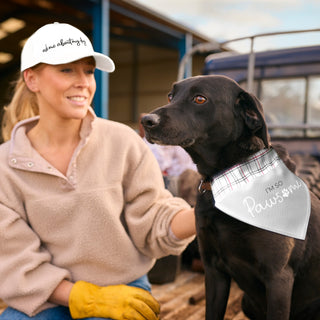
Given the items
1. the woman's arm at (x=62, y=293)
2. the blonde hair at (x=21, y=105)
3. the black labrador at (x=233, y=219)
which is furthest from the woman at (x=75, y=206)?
the black labrador at (x=233, y=219)

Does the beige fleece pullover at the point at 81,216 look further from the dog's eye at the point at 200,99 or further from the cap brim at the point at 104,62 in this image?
the dog's eye at the point at 200,99

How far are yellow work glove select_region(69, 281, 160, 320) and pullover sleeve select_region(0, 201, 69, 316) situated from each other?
110 millimetres

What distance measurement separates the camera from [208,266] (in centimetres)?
158

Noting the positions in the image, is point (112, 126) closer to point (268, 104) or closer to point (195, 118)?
point (195, 118)

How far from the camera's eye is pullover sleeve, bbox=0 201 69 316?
5.46 ft

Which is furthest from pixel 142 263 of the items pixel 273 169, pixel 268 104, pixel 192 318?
pixel 268 104

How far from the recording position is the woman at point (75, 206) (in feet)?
5.54

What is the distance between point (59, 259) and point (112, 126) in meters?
0.69

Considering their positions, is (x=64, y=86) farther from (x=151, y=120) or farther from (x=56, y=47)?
(x=151, y=120)

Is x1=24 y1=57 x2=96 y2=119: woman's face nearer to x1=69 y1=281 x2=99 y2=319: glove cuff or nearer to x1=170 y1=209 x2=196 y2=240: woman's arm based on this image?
x1=170 y1=209 x2=196 y2=240: woman's arm

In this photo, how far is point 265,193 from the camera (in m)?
1.46

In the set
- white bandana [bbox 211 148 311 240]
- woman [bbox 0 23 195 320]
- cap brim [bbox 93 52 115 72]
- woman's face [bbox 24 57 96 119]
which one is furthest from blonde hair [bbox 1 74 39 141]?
white bandana [bbox 211 148 311 240]

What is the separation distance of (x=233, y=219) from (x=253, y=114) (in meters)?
0.39

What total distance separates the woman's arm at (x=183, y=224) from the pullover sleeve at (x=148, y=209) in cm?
2
